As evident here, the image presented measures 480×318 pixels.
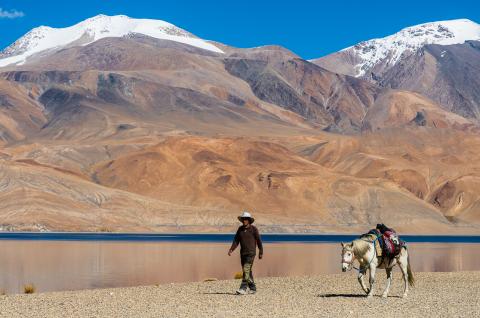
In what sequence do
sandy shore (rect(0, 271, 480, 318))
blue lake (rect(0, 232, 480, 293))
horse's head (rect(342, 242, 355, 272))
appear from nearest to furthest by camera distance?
sandy shore (rect(0, 271, 480, 318))
horse's head (rect(342, 242, 355, 272))
blue lake (rect(0, 232, 480, 293))

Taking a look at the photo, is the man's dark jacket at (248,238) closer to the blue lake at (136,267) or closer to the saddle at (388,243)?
the saddle at (388,243)

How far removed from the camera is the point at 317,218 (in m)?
162

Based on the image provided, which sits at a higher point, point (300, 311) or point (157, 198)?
point (157, 198)

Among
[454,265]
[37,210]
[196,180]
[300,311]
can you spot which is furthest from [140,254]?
[196,180]

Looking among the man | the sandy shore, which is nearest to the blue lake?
the sandy shore

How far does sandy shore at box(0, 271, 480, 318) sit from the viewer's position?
23.2m

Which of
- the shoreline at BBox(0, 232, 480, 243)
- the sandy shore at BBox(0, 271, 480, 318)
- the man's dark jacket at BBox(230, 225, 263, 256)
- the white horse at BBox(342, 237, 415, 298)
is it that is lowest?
the sandy shore at BBox(0, 271, 480, 318)

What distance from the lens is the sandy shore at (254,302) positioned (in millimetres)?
A: 23172

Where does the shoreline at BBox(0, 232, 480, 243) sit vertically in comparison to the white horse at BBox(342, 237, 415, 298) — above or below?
above

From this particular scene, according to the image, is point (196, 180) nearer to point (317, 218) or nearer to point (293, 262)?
point (317, 218)

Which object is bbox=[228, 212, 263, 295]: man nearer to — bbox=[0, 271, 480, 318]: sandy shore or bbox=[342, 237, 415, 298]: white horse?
bbox=[0, 271, 480, 318]: sandy shore

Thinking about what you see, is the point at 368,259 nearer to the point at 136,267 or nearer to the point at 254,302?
the point at 254,302

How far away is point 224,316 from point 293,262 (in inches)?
1347

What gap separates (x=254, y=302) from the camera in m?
25.8
